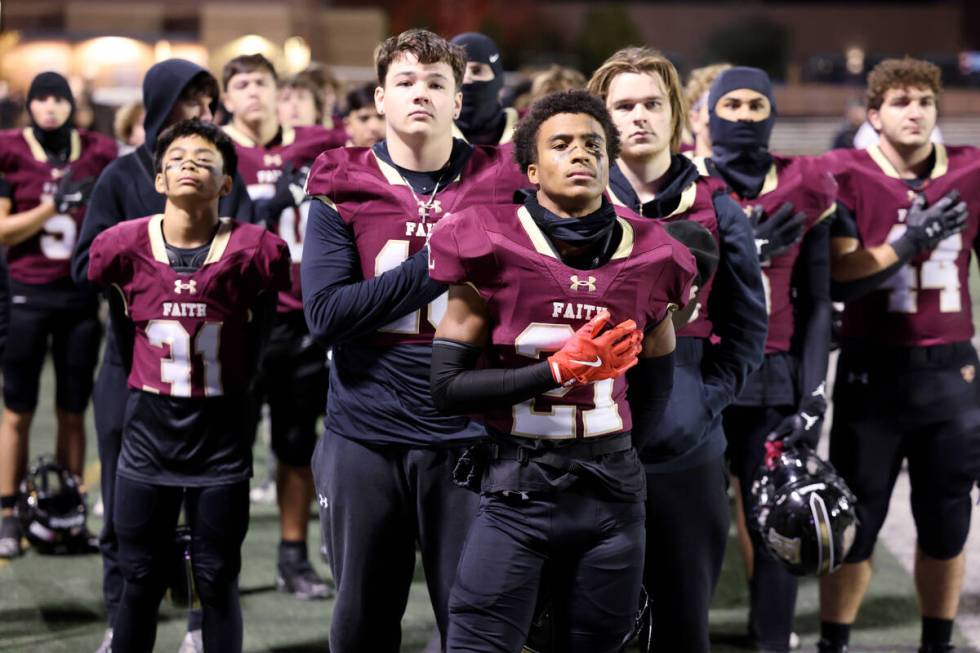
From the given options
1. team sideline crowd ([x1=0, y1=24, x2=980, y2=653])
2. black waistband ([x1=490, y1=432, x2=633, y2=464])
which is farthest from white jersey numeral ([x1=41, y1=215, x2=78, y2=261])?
black waistband ([x1=490, y1=432, x2=633, y2=464])

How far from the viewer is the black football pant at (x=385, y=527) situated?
12.4 ft

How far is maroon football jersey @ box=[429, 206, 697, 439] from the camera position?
10.6 ft

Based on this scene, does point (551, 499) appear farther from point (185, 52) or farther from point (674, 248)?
point (185, 52)

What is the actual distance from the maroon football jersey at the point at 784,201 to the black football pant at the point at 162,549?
1.77m

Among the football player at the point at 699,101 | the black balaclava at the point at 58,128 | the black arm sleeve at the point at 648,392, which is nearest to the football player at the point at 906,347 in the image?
the football player at the point at 699,101

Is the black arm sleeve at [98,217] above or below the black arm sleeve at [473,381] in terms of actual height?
above

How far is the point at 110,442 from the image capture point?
4949 mm

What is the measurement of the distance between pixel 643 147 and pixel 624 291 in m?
0.76

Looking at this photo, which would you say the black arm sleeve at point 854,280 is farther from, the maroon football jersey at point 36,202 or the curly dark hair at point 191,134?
the maroon football jersey at point 36,202

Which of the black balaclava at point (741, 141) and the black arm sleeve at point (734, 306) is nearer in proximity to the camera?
the black arm sleeve at point (734, 306)

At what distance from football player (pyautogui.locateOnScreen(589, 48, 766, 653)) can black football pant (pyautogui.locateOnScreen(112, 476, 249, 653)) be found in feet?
4.22

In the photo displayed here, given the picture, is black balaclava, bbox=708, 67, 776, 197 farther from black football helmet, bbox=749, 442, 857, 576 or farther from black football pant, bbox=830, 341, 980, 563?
black football helmet, bbox=749, 442, 857, 576

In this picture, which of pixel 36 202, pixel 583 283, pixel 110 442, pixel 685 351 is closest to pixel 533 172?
pixel 583 283

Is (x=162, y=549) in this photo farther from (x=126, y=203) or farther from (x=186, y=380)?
(x=126, y=203)
